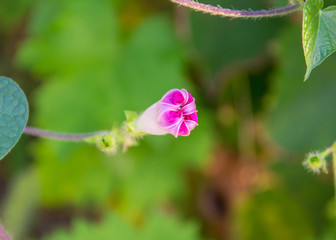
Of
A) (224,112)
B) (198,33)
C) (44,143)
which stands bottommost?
(44,143)

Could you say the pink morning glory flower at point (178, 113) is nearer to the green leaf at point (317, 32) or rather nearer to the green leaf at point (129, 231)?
the green leaf at point (317, 32)

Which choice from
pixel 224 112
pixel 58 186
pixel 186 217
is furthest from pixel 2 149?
pixel 186 217

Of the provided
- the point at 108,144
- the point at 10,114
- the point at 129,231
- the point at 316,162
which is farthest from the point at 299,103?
the point at 10,114

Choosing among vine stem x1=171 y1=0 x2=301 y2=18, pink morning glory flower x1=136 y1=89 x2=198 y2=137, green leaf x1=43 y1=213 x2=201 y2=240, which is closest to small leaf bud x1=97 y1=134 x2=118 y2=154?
pink morning glory flower x1=136 y1=89 x2=198 y2=137

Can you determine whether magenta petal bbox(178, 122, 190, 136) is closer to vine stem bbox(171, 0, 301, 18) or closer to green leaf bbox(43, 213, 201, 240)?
vine stem bbox(171, 0, 301, 18)

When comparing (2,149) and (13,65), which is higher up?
(13,65)

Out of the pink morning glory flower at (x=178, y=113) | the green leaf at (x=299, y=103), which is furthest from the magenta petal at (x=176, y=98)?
the green leaf at (x=299, y=103)

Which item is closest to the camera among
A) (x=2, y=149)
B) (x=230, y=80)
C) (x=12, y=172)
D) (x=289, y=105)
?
(x=2, y=149)

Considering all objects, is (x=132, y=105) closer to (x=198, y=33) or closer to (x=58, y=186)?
(x=198, y=33)
